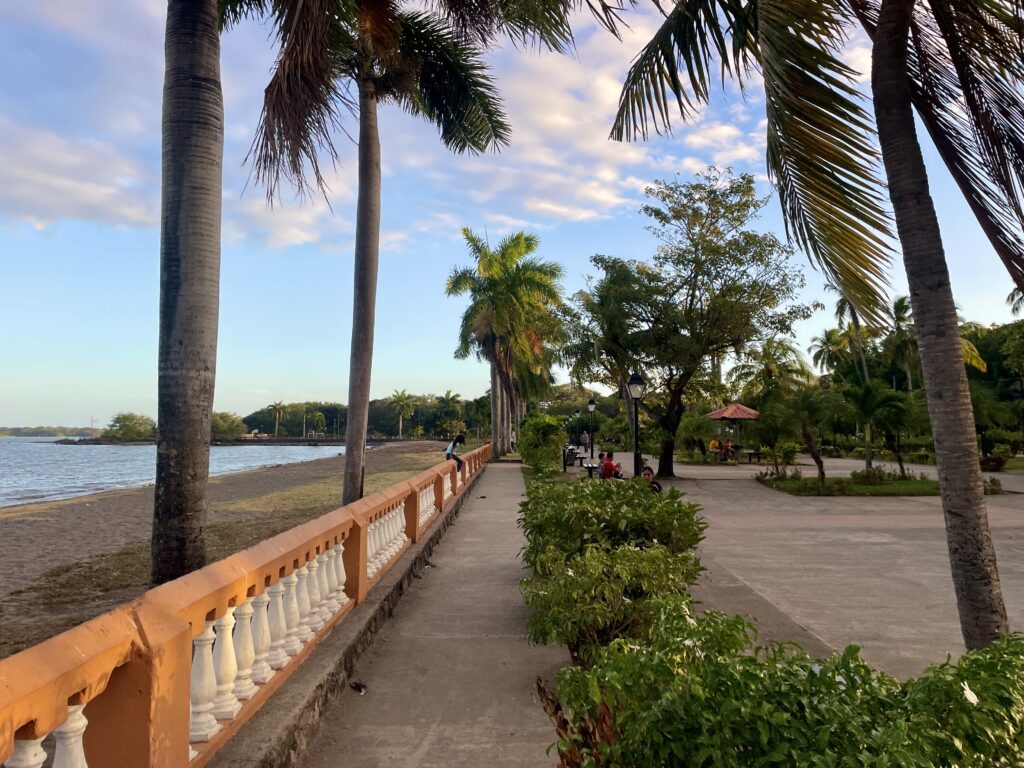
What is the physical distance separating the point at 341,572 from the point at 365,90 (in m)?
9.09

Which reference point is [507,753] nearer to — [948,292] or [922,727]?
[922,727]

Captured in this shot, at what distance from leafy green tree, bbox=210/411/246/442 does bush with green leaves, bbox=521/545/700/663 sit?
137 meters

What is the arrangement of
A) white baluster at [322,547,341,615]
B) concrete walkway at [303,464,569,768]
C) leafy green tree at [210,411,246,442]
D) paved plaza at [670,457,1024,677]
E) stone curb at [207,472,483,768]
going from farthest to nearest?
leafy green tree at [210,411,246,442] → paved plaza at [670,457,1024,677] → white baluster at [322,547,341,615] → concrete walkway at [303,464,569,768] → stone curb at [207,472,483,768]

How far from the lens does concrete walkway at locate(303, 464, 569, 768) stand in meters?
3.14

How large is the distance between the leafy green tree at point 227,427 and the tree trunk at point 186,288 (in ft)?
441

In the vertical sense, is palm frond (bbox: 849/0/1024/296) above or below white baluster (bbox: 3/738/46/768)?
above

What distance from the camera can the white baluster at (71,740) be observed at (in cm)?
172

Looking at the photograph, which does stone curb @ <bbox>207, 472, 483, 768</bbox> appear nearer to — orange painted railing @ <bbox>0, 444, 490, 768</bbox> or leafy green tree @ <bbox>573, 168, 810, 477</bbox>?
orange painted railing @ <bbox>0, 444, 490, 768</bbox>

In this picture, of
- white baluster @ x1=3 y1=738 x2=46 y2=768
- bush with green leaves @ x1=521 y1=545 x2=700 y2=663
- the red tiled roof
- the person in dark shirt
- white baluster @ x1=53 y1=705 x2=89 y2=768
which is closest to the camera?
white baluster @ x1=3 y1=738 x2=46 y2=768

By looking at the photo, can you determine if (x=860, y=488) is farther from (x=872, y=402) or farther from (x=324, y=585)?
(x=324, y=585)

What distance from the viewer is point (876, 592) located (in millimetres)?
6656

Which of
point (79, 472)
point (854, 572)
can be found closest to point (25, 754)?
point (854, 572)

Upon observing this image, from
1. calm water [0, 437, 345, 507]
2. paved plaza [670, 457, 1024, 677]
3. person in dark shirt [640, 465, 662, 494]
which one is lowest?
calm water [0, 437, 345, 507]

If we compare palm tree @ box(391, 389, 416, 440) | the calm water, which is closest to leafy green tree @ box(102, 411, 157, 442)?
the calm water
